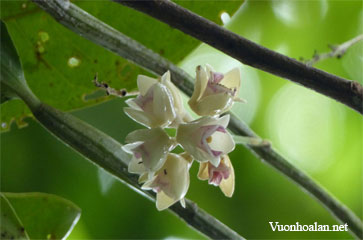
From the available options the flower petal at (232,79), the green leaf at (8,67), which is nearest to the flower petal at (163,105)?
the flower petal at (232,79)

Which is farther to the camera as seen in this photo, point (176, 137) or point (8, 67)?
point (8, 67)

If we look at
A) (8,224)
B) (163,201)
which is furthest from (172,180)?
(8,224)

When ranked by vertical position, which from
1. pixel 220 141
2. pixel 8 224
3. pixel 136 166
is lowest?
pixel 8 224

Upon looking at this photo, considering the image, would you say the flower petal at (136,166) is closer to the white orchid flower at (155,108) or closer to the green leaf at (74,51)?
the white orchid flower at (155,108)

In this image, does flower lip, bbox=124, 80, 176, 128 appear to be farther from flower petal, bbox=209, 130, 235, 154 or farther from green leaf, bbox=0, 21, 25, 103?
green leaf, bbox=0, 21, 25, 103

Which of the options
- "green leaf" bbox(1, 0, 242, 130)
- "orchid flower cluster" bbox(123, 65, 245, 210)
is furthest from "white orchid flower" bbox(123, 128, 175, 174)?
"green leaf" bbox(1, 0, 242, 130)

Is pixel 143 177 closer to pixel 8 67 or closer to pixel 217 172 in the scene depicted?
pixel 217 172
